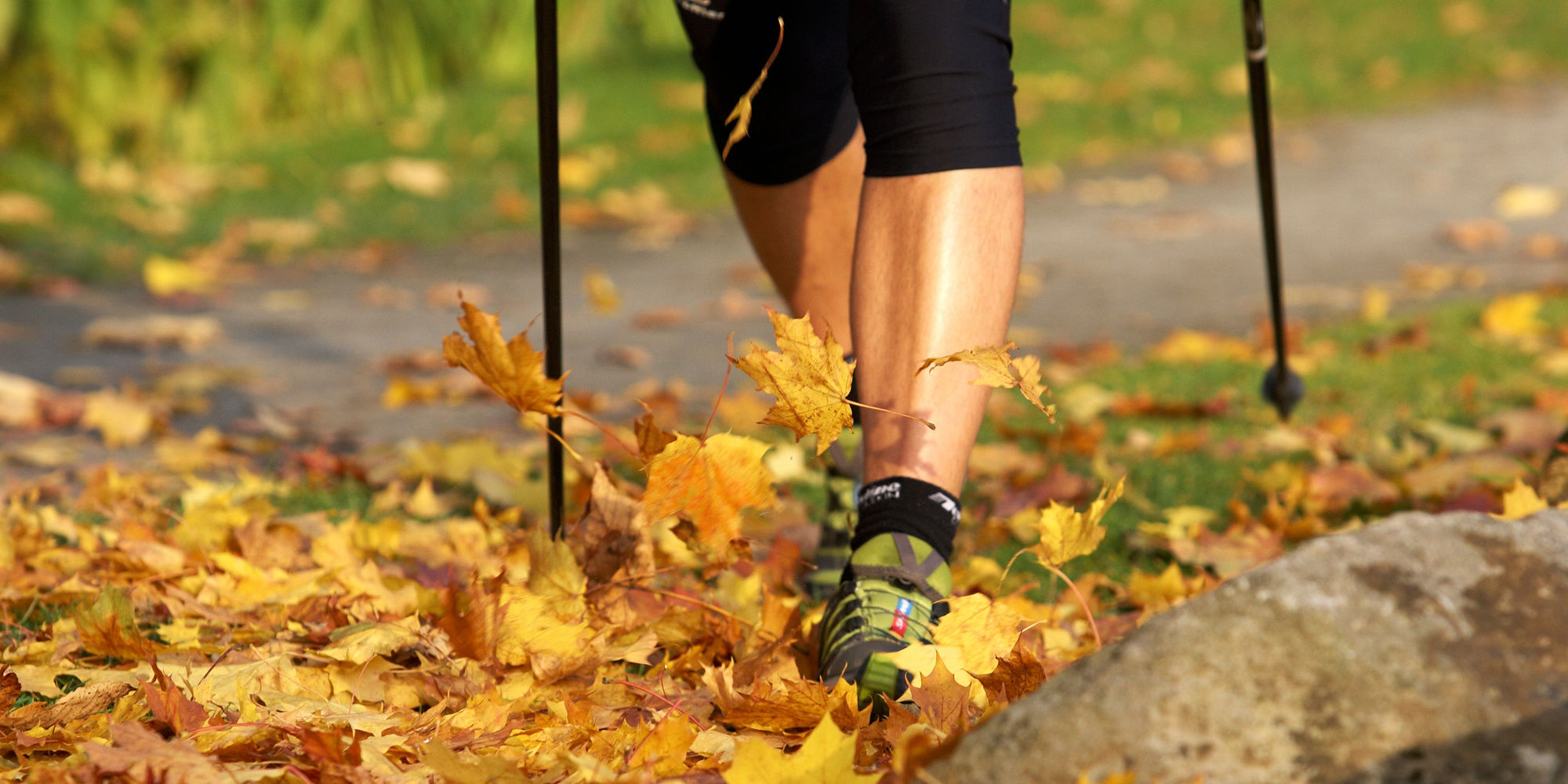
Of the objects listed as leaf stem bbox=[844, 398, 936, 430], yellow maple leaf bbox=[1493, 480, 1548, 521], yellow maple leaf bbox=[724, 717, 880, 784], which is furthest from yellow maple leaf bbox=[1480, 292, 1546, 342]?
yellow maple leaf bbox=[724, 717, 880, 784]

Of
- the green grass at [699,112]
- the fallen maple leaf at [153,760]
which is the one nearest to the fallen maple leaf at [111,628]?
the fallen maple leaf at [153,760]

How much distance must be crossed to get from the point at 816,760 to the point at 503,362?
478mm

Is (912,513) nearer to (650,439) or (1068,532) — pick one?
(1068,532)

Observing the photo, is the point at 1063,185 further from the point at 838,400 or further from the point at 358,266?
the point at 838,400

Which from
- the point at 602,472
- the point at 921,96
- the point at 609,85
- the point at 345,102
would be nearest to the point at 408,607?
the point at 602,472

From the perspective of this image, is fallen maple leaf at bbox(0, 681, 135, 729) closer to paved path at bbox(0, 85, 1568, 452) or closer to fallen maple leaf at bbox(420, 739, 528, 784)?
fallen maple leaf at bbox(420, 739, 528, 784)

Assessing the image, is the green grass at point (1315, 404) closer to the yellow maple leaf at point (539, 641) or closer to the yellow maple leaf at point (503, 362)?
the yellow maple leaf at point (539, 641)

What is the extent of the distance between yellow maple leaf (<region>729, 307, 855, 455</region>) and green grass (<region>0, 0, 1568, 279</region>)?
419 centimetres

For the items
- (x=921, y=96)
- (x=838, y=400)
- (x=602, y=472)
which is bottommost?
(x=602, y=472)

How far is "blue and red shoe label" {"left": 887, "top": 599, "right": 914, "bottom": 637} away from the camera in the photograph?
49.9 inches

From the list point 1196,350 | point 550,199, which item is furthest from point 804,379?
point 1196,350

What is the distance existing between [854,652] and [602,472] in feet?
1.11

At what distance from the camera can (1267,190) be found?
223cm

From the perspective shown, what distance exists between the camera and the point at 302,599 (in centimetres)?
157
